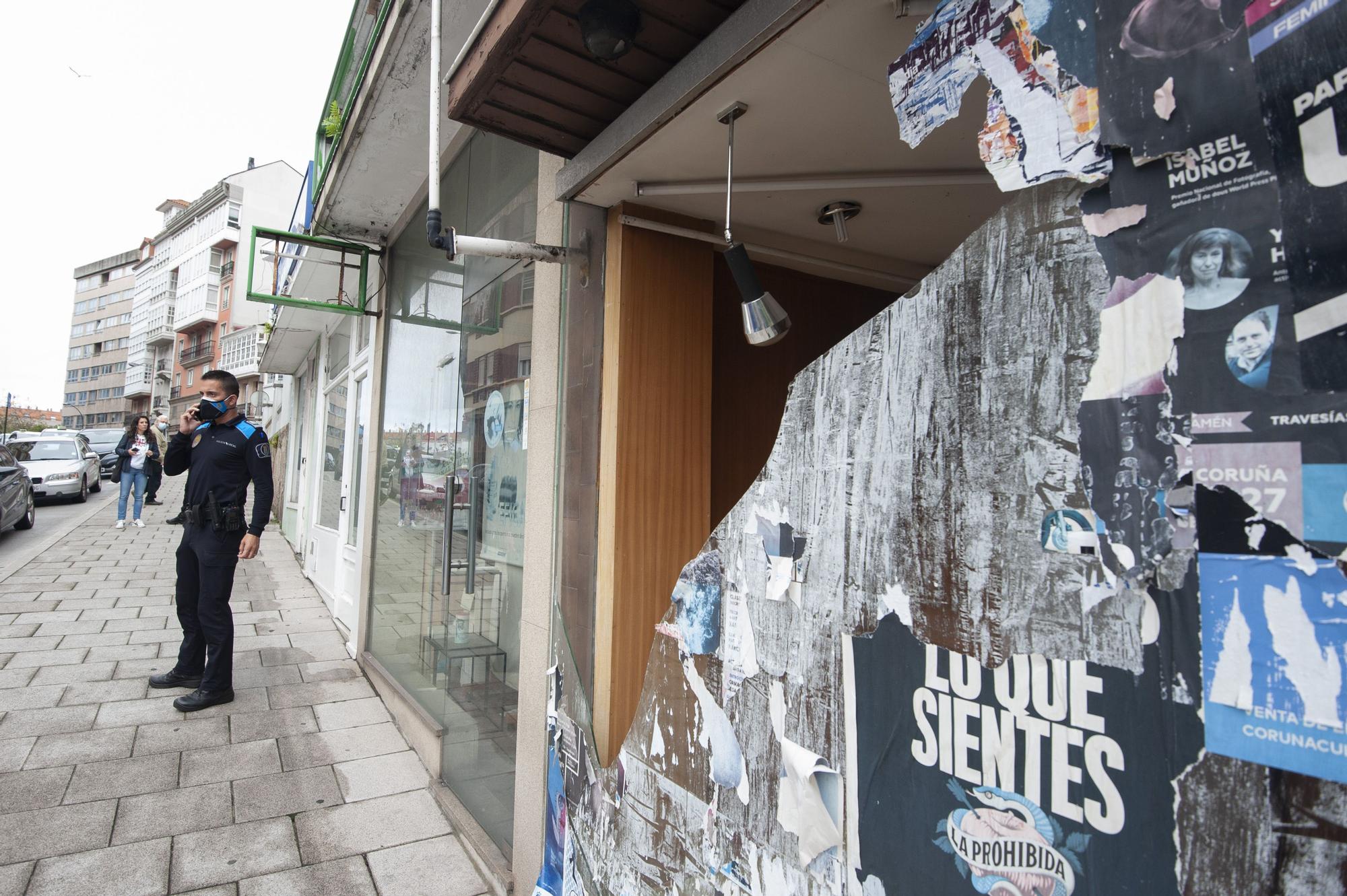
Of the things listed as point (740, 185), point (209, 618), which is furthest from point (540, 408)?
point (209, 618)

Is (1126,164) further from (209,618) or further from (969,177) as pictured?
(209,618)

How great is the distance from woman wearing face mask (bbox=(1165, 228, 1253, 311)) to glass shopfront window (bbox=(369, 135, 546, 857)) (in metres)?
2.67

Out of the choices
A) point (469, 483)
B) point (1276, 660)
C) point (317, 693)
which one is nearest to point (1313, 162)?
point (1276, 660)

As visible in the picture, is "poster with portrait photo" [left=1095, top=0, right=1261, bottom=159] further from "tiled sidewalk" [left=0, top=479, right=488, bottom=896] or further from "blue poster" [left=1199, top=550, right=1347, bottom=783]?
"tiled sidewalk" [left=0, top=479, right=488, bottom=896]

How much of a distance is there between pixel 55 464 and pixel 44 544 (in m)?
7.32

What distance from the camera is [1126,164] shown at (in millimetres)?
1042

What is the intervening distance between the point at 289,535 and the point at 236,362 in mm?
30658

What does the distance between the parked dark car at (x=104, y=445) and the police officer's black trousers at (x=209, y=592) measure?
23.6m

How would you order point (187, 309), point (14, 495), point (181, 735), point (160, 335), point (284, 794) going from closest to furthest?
point (284, 794) < point (181, 735) < point (14, 495) < point (187, 309) < point (160, 335)

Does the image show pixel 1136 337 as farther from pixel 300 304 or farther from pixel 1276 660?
pixel 300 304

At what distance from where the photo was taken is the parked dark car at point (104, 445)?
23938 mm

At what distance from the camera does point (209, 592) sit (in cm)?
462

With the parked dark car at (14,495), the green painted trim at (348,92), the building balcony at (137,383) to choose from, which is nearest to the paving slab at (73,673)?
the green painted trim at (348,92)

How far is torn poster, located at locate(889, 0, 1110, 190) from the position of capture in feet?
3.61
